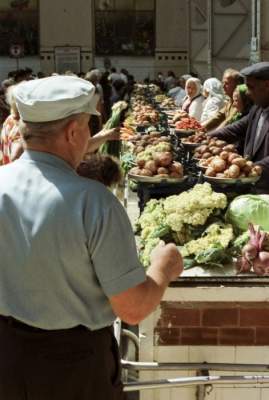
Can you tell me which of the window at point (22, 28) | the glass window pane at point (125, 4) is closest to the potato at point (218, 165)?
the window at point (22, 28)

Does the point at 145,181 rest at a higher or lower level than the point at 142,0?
lower

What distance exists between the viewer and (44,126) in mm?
1728

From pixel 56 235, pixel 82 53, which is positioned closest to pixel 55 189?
pixel 56 235

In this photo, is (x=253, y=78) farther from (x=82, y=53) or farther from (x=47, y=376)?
(x=82, y=53)

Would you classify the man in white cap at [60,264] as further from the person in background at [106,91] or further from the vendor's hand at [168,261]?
the person in background at [106,91]

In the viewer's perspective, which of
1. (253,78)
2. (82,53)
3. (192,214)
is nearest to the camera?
(192,214)

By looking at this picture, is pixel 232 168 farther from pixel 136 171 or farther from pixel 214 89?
pixel 214 89

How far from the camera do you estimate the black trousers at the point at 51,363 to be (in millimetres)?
1802

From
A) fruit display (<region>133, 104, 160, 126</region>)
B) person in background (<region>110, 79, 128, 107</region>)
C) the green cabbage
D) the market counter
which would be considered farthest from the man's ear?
→ person in background (<region>110, 79, 128, 107</region>)

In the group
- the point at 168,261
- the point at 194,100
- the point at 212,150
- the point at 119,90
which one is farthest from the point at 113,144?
the point at 119,90

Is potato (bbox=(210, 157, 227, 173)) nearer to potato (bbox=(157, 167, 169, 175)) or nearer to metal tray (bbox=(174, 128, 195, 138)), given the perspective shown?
potato (bbox=(157, 167, 169, 175))

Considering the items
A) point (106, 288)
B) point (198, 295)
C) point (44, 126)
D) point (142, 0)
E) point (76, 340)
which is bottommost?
point (198, 295)

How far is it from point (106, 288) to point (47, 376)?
0.29 m

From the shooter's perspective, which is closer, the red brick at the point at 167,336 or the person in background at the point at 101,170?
the red brick at the point at 167,336
